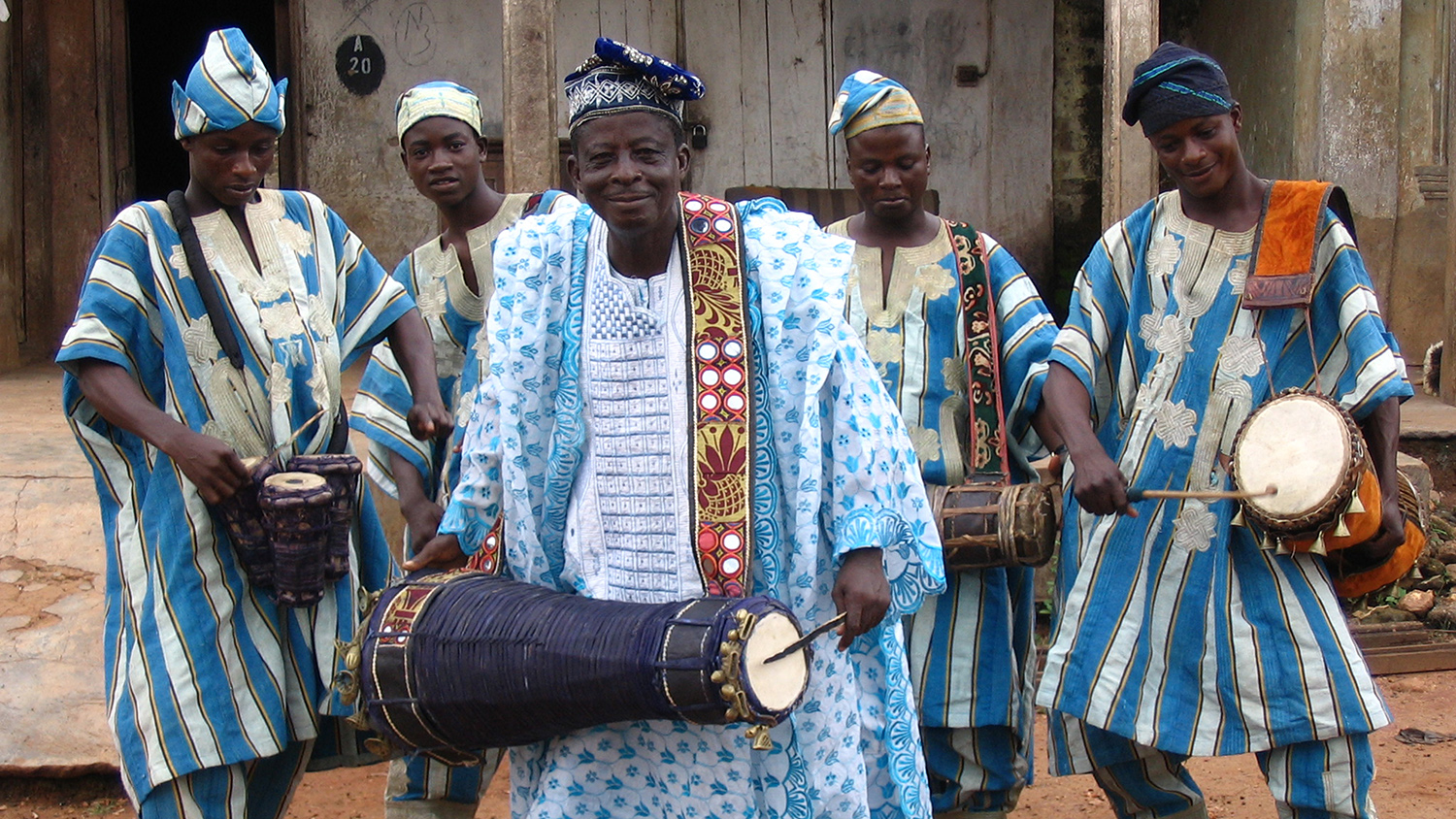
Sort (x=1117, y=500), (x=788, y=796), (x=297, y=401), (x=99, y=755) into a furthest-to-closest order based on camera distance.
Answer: (x=99, y=755) → (x=297, y=401) → (x=1117, y=500) → (x=788, y=796)

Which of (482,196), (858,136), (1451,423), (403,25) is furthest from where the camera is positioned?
(403,25)

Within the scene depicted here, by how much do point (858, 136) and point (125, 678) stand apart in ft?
7.50

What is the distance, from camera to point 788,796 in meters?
3.01

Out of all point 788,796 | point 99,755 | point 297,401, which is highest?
point 297,401

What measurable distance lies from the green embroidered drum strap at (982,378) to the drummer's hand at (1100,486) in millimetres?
516

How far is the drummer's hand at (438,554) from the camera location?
3133 millimetres

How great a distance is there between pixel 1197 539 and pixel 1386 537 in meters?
0.41

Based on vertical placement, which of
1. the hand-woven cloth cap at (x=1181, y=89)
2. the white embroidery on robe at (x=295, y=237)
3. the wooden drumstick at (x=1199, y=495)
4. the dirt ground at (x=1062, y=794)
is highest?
the hand-woven cloth cap at (x=1181, y=89)

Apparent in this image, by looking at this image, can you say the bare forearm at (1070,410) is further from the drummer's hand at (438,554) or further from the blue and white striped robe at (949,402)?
the drummer's hand at (438,554)

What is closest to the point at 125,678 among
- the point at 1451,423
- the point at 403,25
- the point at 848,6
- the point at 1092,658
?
the point at 1092,658

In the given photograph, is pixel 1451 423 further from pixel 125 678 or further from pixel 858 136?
pixel 125 678

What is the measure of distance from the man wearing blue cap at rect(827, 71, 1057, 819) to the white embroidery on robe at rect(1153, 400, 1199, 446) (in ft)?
1.29

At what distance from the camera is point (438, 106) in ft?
14.4

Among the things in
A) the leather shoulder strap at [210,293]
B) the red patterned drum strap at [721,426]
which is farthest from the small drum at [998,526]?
the leather shoulder strap at [210,293]
